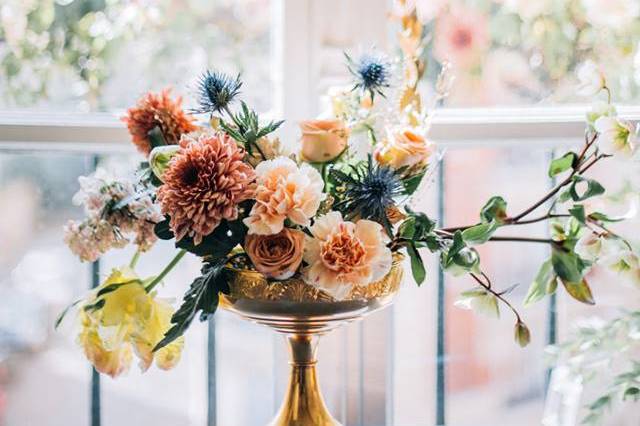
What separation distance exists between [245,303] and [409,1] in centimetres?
68

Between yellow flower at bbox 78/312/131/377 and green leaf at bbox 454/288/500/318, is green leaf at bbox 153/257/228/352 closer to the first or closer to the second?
yellow flower at bbox 78/312/131/377

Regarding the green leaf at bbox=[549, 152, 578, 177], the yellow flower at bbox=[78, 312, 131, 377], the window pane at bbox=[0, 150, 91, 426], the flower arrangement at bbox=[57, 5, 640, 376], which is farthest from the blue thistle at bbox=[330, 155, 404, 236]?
the window pane at bbox=[0, 150, 91, 426]

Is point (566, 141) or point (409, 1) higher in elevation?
point (409, 1)

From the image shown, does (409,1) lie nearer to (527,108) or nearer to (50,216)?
(527,108)

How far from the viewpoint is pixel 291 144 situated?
1.46m

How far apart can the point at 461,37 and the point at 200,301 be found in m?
0.77

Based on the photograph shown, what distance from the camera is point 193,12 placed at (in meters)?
1.48

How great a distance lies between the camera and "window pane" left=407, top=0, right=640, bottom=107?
149 centimetres

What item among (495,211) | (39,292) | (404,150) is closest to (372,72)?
(404,150)

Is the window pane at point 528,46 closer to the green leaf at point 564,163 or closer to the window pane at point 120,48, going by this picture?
the window pane at point 120,48

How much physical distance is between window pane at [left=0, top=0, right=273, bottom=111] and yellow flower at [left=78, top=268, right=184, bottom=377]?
49 cm

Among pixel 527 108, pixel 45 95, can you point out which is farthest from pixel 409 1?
pixel 45 95

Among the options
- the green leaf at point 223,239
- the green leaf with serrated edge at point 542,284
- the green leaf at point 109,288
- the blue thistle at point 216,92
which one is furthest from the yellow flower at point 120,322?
the green leaf with serrated edge at point 542,284

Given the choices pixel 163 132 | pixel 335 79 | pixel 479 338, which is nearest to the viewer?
pixel 163 132
